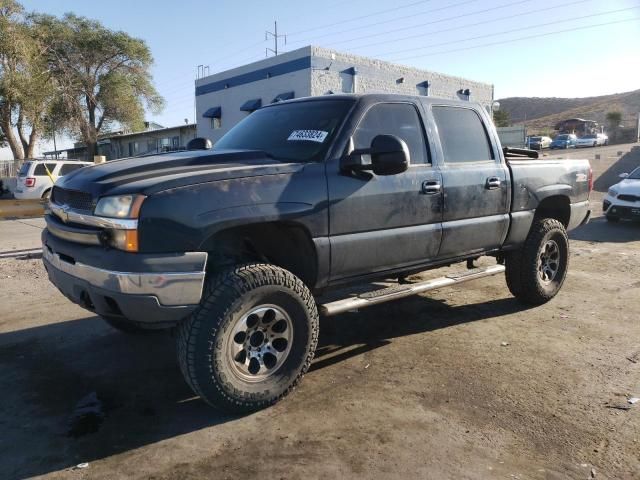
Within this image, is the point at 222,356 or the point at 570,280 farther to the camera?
the point at 570,280

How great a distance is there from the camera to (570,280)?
673 cm

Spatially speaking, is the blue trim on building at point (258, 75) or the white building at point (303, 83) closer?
the white building at point (303, 83)

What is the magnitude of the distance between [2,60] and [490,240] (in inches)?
1301

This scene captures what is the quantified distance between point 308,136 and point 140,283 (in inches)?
65.4

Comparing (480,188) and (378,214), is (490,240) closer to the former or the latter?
(480,188)

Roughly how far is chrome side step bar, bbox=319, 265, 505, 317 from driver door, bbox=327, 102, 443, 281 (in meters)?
0.19

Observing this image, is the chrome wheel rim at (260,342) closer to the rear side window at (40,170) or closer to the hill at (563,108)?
the rear side window at (40,170)

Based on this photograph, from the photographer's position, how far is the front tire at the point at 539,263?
527 centimetres

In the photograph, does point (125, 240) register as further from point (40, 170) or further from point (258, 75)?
point (258, 75)

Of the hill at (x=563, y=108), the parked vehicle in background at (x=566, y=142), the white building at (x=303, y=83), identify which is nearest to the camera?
the white building at (x=303, y=83)

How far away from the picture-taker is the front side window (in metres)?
3.92

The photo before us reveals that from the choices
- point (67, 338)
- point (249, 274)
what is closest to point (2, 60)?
point (67, 338)

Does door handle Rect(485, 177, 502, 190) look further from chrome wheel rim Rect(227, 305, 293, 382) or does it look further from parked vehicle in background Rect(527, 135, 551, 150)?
parked vehicle in background Rect(527, 135, 551, 150)

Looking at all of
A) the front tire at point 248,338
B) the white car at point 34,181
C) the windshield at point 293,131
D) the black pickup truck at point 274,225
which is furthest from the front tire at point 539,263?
the white car at point 34,181
